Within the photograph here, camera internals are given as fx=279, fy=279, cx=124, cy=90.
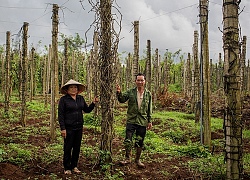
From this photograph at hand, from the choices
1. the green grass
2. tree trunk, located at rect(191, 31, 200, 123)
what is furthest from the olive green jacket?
tree trunk, located at rect(191, 31, 200, 123)

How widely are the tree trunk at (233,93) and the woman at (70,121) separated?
2315 millimetres

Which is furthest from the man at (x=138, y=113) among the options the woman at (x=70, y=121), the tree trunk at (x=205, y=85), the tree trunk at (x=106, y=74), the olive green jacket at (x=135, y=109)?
the tree trunk at (x=205, y=85)

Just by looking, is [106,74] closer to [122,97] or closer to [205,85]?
[122,97]

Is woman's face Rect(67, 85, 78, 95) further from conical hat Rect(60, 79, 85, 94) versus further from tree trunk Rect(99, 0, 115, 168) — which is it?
tree trunk Rect(99, 0, 115, 168)

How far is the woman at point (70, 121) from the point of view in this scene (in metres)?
5.00

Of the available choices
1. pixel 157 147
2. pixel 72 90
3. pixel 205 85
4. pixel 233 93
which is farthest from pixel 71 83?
pixel 157 147

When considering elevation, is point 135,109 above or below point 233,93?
below

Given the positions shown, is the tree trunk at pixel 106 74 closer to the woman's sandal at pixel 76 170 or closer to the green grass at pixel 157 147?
the green grass at pixel 157 147

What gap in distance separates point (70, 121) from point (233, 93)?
2.80m

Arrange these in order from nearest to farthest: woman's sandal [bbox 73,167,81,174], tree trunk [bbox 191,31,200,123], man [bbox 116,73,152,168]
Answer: woman's sandal [bbox 73,167,81,174] < man [bbox 116,73,152,168] < tree trunk [bbox 191,31,200,123]

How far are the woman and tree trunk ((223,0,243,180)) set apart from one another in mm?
2315

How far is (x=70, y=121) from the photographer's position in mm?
A: 5027

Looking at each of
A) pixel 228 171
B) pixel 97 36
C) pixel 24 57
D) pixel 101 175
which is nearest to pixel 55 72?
pixel 24 57

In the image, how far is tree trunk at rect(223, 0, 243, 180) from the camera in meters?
3.79
